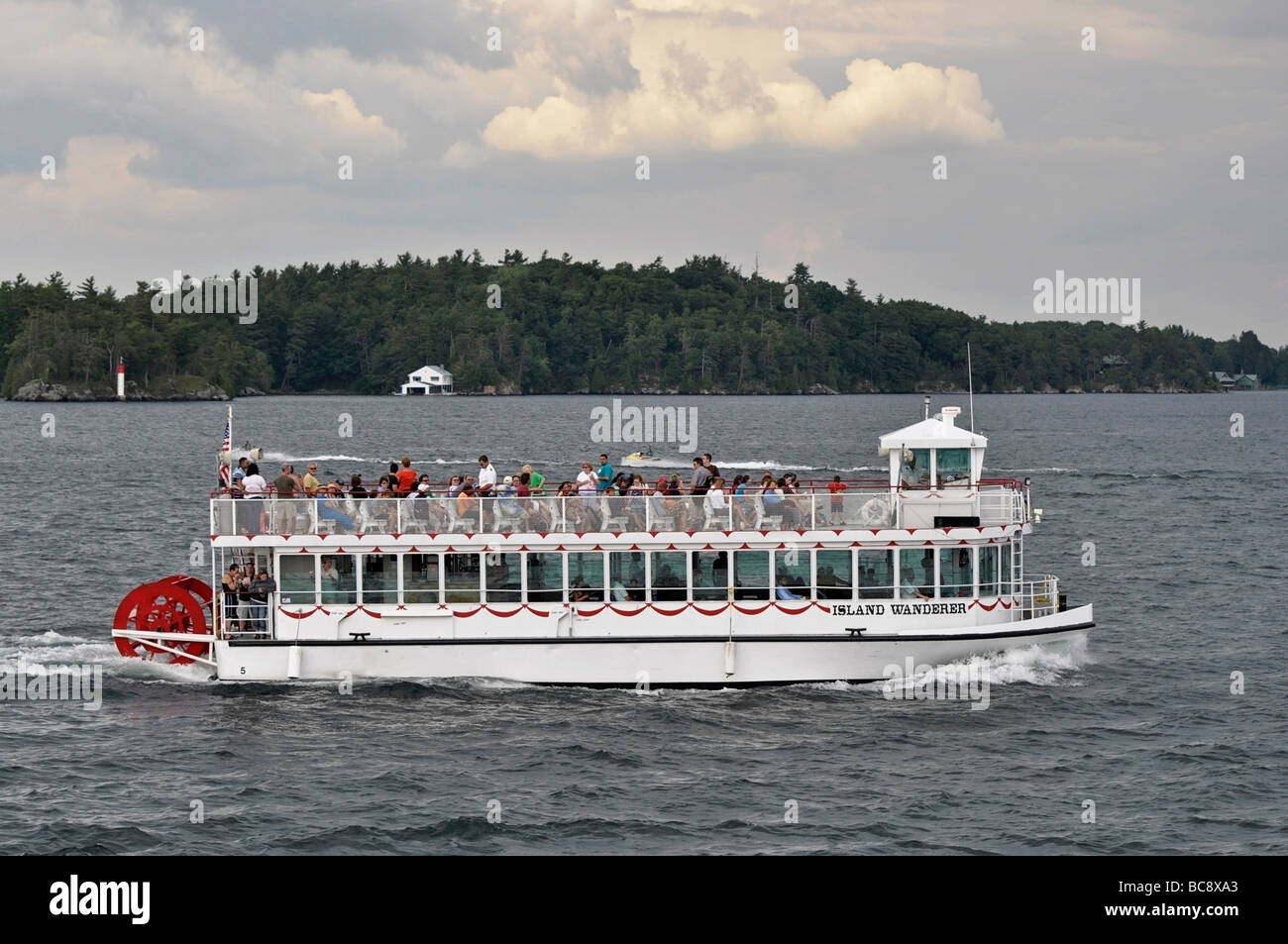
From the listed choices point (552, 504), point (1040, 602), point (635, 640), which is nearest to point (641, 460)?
point (1040, 602)

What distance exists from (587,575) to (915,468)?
707 cm

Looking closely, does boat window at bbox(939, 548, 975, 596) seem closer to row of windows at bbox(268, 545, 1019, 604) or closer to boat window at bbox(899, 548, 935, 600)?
row of windows at bbox(268, 545, 1019, 604)

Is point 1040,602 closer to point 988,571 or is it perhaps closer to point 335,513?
point 988,571

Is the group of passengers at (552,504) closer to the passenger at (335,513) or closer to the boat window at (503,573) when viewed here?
the passenger at (335,513)

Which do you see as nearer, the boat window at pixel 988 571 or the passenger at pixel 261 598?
the passenger at pixel 261 598

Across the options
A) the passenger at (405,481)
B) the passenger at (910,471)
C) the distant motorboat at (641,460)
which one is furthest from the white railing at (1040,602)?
the distant motorboat at (641,460)

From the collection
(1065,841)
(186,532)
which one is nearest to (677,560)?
(1065,841)

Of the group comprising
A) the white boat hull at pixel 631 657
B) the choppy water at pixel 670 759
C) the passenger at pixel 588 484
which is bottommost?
the choppy water at pixel 670 759

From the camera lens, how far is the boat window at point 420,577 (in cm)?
3202

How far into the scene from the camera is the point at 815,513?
31.7 meters

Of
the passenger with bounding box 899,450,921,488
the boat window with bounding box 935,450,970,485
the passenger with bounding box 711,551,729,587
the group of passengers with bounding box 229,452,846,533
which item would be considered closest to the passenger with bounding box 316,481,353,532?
the group of passengers with bounding box 229,452,846,533

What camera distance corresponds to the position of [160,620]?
110 ft

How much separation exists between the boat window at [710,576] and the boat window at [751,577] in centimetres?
20
